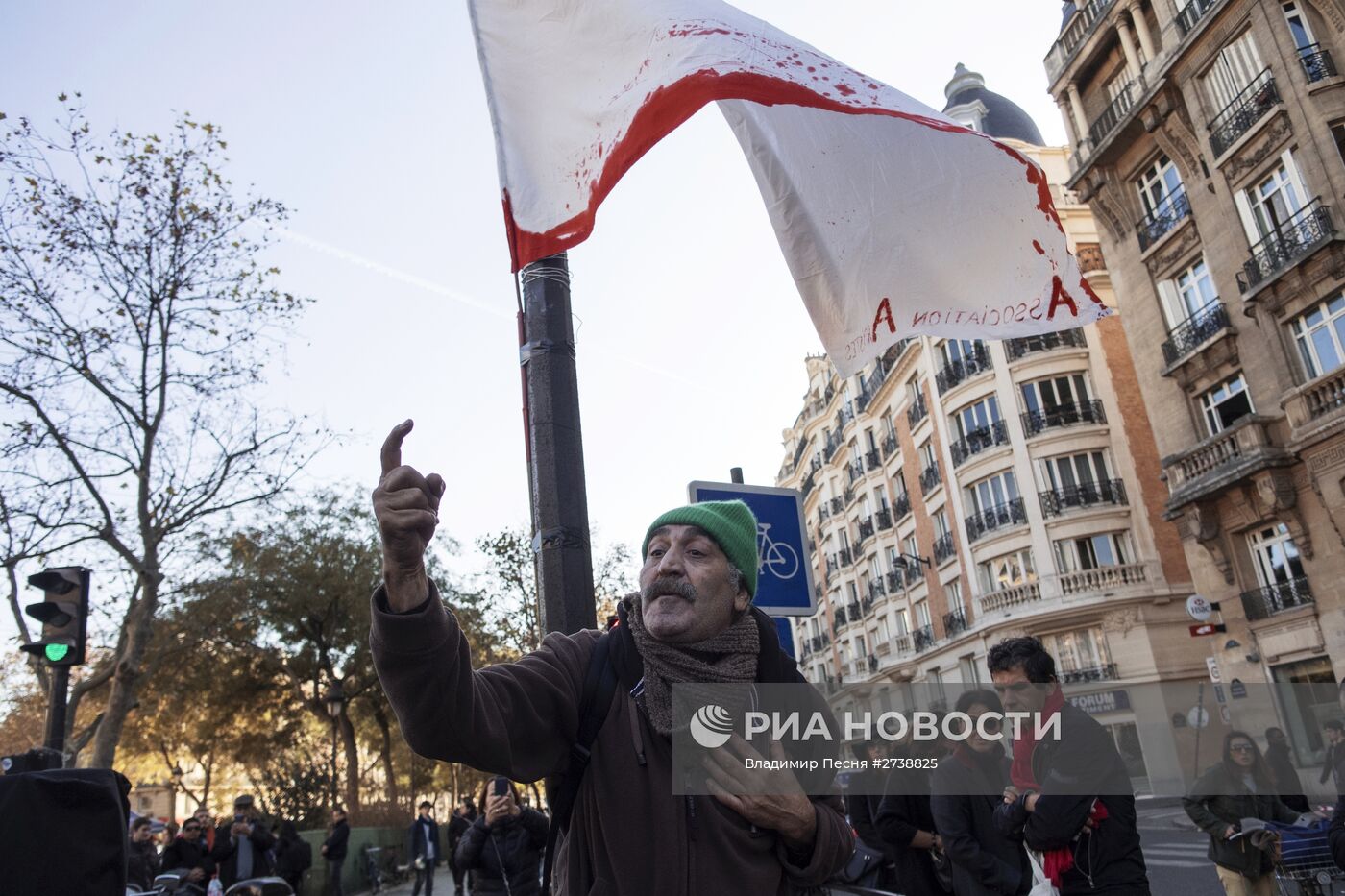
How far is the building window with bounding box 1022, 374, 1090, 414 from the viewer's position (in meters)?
34.7

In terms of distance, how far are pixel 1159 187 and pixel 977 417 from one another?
1283cm

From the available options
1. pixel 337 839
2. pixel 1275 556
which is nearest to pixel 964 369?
pixel 1275 556

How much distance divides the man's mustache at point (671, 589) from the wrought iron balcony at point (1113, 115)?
26999 millimetres

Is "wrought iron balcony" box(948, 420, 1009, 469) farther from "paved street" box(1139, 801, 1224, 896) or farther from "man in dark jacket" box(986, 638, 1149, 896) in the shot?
"man in dark jacket" box(986, 638, 1149, 896)

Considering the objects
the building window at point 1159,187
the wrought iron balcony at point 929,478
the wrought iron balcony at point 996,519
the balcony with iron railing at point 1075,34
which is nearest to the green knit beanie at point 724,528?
the building window at point 1159,187

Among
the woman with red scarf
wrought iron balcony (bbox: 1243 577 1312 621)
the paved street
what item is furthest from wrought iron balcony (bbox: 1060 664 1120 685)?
the woman with red scarf

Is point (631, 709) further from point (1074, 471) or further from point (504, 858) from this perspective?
point (1074, 471)

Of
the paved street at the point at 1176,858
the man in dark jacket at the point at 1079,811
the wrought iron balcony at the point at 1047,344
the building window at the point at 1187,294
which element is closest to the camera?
the man in dark jacket at the point at 1079,811

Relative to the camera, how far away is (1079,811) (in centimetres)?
378

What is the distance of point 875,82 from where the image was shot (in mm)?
4258

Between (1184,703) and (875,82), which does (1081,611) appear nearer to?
(1184,703)

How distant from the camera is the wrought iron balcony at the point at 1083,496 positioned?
33.2 metres

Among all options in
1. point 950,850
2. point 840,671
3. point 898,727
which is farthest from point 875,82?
point 840,671

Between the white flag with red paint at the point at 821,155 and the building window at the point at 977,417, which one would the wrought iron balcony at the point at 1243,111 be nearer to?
the building window at the point at 977,417
